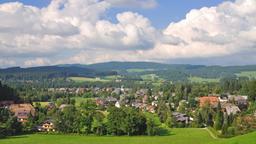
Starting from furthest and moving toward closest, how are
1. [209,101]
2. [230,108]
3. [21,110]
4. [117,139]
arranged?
[209,101], [21,110], [230,108], [117,139]

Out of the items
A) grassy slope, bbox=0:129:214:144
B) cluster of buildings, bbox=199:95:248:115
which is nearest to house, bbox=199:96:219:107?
cluster of buildings, bbox=199:95:248:115

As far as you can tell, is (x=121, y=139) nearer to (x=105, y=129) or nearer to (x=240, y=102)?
(x=105, y=129)

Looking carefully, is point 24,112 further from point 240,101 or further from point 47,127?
point 240,101

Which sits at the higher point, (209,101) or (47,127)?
(209,101)

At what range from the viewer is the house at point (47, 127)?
11131 centimetres

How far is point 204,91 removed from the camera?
18500 cm

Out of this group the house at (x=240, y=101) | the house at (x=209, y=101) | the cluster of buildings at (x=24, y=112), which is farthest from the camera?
the house at (x=240, y=101)

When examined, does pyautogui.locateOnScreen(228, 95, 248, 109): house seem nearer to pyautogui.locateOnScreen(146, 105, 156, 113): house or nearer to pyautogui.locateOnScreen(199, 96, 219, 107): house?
pyautogui.locateOnScreen(199, 96, 219, 107): house

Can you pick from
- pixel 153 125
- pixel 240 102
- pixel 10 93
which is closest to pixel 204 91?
pixel 240 102

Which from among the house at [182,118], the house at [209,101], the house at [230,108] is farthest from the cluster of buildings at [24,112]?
the house at [230,108]

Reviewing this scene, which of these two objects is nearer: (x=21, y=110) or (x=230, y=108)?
(x=230, y=108)

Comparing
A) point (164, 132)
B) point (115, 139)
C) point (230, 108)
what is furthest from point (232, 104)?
point (115, 139)

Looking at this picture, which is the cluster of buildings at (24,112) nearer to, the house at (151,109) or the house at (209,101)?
the house at (151,109)

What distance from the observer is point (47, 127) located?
115m
